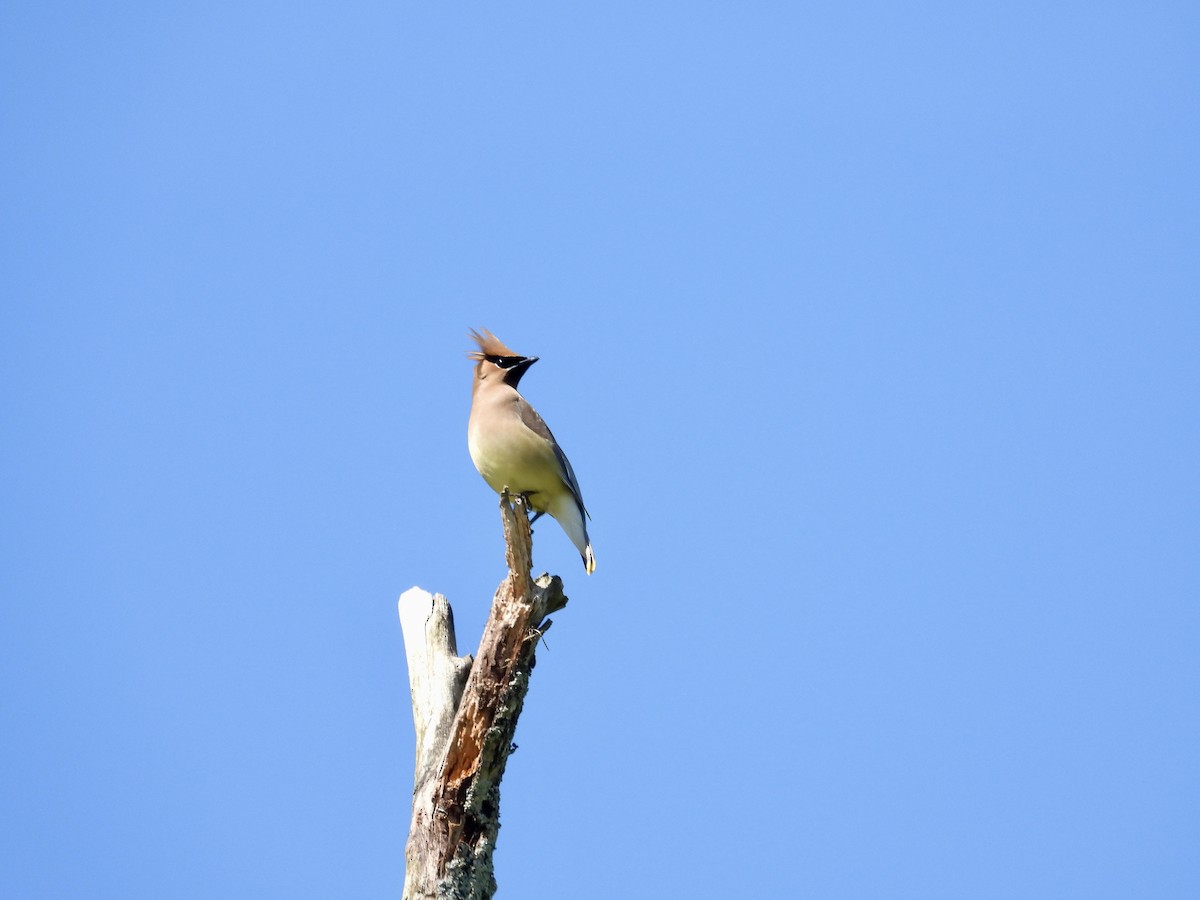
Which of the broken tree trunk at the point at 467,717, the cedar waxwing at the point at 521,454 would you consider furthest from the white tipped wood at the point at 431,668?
the cedar waxwing at the point at 521,454

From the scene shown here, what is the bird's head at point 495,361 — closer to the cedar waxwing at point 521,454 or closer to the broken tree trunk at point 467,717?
the cedar waxwing at point 521,454

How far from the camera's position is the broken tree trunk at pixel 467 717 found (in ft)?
15.2

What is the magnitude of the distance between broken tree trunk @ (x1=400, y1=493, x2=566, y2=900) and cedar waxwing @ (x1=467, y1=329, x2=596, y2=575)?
96 cm

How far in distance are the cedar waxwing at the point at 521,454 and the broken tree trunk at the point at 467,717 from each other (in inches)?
37.9

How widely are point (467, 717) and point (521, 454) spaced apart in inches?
71.2

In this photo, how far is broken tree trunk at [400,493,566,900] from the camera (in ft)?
15.2

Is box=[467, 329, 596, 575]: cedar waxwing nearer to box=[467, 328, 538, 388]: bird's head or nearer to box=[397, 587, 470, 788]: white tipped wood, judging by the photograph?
box=[467, 328, 538, 388]: bird's head

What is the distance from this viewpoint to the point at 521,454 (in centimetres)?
642

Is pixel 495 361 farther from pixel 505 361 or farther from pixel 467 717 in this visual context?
pixel 467 717

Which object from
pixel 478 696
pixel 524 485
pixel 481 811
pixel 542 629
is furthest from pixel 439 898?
pixel 524 485

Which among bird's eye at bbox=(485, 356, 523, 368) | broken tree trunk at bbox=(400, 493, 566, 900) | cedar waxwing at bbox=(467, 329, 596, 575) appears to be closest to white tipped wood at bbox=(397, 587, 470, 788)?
broken tree trunk at bbox=(400, 493, 566, 900)

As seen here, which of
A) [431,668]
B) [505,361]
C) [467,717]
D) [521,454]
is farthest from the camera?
[505,361]

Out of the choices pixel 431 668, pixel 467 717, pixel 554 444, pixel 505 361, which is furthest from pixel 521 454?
pixel 467 717

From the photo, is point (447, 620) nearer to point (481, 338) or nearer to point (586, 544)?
point (586, 544)
